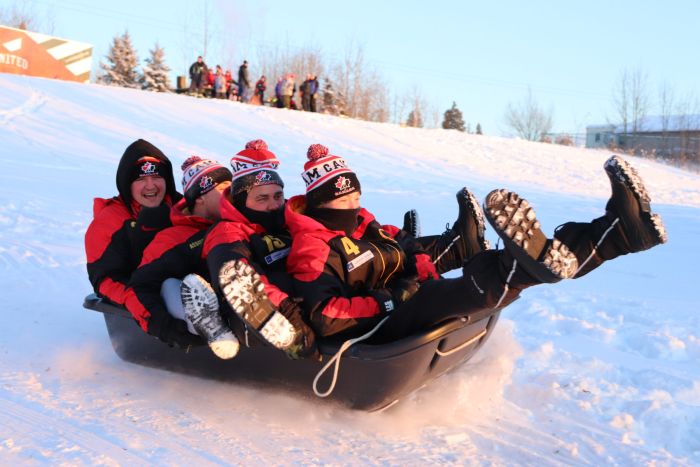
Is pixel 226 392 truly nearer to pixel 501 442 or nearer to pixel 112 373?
pixel 112 373


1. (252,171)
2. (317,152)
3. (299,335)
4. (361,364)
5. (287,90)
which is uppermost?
(287,90)

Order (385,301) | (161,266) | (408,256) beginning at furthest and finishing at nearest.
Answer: (408,256) → (161,266) → (385,301)

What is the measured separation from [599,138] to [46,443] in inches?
1378

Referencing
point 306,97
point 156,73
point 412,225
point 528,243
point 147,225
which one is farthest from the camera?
point 156,73

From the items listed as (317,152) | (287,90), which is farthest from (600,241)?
(287,90)

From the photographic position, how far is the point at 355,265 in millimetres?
3031

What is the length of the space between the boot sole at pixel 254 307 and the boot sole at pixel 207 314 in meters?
0.19

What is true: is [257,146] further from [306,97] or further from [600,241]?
[306,97]

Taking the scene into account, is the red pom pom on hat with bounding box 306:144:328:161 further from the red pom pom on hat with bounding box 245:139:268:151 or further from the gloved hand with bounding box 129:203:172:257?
the gloved hand with bounding box 129:203:172:257

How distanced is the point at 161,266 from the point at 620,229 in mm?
2060

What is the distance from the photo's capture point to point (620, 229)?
2402mm

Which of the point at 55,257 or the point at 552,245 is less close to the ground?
the point at 552,245

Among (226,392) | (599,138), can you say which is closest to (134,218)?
(226,392)

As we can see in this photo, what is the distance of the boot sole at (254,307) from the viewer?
2650 mm
